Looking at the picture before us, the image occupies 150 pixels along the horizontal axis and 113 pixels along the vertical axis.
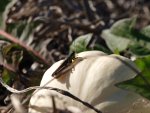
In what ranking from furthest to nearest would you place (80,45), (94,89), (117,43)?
(117,43) → (80,45) → (94,89)

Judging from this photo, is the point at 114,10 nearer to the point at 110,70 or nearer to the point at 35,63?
the point at 35,63

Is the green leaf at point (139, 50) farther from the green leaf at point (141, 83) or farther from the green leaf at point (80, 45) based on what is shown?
the green leaf at point (141, 83)

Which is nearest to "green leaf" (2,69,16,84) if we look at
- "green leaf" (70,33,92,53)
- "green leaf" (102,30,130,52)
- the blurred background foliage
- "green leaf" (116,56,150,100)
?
the blurred background foliage

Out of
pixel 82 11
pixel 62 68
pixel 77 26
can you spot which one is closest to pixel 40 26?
pixel 77 26

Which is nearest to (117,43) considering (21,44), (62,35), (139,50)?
(139,50)

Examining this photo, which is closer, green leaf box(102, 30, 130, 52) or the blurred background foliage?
the blurred background foliage

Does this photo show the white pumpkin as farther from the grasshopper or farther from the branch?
the branch

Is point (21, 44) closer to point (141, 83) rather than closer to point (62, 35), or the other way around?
point (62, 35)

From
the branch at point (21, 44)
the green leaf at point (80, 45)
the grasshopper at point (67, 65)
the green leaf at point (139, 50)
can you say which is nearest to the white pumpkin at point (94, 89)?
the grasshopper at point (67, 65)
